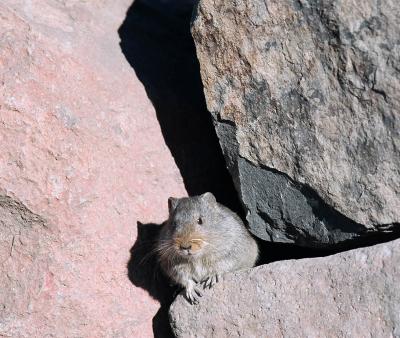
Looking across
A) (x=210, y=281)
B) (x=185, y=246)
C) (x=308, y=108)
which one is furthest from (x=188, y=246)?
(x=308, y=108)

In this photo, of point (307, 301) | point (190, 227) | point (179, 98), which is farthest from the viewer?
point (179, 98)

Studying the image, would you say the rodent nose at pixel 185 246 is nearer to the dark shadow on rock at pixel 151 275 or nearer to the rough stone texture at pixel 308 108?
the dark shadow on rock at pixel 151 275

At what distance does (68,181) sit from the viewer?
20.7 feet

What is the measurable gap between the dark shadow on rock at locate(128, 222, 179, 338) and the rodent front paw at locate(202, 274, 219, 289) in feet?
1.70

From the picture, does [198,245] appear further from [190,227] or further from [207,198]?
[207,198]

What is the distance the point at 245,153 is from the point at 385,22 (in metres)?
1.69

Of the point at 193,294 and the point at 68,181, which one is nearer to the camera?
the point at 68,181

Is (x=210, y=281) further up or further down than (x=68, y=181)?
further down

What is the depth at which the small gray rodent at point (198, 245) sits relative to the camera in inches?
261

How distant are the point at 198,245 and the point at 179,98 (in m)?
1.77

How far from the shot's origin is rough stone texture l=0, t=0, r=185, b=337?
616 centimetres

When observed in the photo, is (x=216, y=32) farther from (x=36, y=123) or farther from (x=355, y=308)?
(x=355, y=308)

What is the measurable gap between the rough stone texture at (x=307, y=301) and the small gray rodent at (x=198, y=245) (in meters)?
0.25

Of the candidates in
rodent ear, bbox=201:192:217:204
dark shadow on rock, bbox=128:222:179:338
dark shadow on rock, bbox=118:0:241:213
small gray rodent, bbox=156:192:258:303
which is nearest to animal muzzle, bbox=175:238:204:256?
small gray rodent, bbox=156:192:258:303
